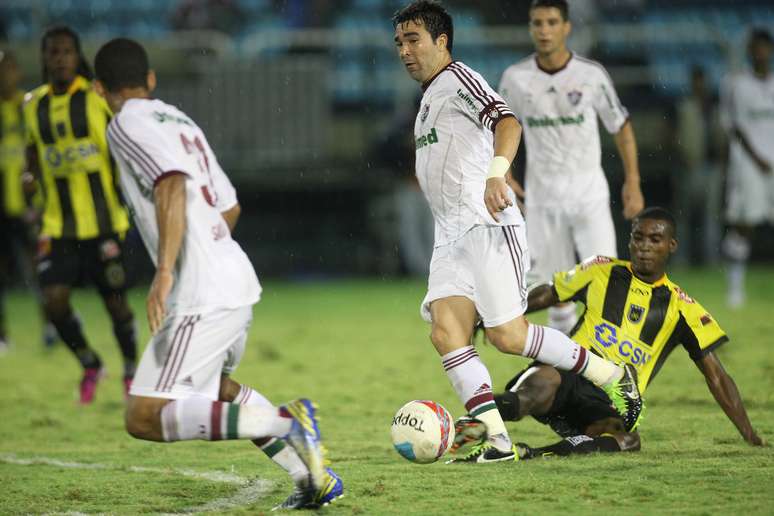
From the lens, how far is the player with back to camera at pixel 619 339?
611cm

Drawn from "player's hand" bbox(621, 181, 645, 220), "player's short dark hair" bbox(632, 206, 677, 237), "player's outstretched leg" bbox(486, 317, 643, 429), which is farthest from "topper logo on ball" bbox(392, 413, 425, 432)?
"player's hand" bbox(621, 181, 645, 220)

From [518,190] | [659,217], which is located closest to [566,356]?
[659,217]

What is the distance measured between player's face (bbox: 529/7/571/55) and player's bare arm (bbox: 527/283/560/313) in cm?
189

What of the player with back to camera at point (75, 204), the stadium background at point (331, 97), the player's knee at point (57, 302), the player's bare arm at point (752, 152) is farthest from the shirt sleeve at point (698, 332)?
the stadium background at point (331, 97)

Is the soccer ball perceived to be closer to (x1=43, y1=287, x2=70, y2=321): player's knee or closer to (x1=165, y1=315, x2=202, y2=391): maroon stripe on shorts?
(x1=165, y1=315, x2=202, y2=391): maroon stripe on shorts

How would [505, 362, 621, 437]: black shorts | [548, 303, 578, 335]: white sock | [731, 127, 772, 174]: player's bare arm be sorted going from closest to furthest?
[505, 362, 621, 437]: black shorts
[548, 303, 578, 335]: white sock
[731, 127, 772, 174]: player's bare arm

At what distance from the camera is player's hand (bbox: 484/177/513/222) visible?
529 centimetres

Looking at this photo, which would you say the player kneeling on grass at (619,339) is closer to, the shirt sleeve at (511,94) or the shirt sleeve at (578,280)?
the shirt sleeve at (578,280)

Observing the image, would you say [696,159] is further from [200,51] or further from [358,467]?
[358,467]

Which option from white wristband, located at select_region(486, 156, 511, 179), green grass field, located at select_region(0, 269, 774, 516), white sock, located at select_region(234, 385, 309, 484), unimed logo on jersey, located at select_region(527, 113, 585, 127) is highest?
unimed logo on jersey, located at select_region(527, 113, 585, 127)

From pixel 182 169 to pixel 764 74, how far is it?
28.7 ft

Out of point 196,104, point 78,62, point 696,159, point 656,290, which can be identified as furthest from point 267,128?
point 656,290

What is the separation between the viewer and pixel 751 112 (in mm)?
12484

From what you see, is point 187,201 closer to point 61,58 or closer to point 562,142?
point 562,142
